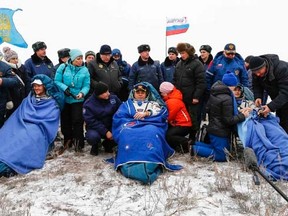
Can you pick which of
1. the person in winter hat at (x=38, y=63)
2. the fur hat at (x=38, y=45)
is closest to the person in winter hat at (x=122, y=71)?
the person in winter hat at (x=38, y=63)

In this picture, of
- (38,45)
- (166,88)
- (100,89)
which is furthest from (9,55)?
(166,88)

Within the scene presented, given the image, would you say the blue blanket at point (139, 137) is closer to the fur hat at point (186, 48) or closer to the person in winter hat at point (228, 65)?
the fur hat at point (186, 48)

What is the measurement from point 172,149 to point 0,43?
15.9 feet

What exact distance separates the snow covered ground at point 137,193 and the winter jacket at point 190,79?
1.39m

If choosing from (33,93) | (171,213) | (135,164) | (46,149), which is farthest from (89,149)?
(171,213)

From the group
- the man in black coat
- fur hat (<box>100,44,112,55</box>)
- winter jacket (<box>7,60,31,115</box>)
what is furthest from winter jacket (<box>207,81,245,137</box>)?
winter jacket (<box>7,60,31,115</box>)

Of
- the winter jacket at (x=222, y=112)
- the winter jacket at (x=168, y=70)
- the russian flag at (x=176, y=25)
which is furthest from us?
the russian flag at (x=176, y=25)

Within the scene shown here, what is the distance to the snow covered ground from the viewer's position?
10.3 ft

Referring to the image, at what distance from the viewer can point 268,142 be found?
4.07 m

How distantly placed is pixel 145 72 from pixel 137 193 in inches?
120

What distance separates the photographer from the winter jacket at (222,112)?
4500 millimetres

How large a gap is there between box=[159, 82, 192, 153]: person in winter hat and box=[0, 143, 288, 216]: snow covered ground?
60 cm

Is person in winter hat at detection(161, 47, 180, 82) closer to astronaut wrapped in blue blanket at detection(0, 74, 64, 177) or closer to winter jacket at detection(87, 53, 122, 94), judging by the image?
winter jacket at detection(87, 53, 122, 94)

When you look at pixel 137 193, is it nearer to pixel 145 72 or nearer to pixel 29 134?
pixel 29 134
